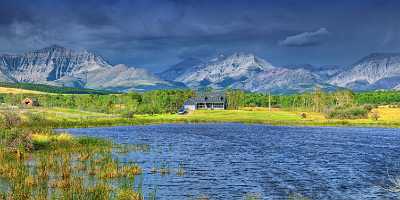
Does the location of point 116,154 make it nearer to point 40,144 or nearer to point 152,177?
point 40,144

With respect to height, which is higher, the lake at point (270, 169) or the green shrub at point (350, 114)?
the green shrub at point (350, 114)

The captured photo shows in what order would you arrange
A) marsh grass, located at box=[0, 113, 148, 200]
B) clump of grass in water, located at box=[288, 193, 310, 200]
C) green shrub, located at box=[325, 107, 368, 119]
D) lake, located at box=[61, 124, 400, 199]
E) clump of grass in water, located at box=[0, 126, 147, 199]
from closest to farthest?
marsh grass, located at box=[0, 113, 148, 200], clump of grass in water, located at box=[0, 126, 147, 199], clump of grass in water, located at box=[288, 193, 310, 200], lake, located at box=[61, 124, 400, 199], green shrub, located at box=[325, 107, 368, 119]

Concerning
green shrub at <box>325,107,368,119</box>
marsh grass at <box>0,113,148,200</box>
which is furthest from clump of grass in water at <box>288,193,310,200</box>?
green shrub at <box>325,107,368,119</box>

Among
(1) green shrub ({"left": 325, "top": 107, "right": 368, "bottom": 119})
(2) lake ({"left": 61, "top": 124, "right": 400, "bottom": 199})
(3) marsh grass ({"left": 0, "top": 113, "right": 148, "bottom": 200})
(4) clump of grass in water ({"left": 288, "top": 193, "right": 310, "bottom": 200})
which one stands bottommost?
(4) clump of grass in water ({"left": 288, "top": 193, "right": 310, "bottom": 200})

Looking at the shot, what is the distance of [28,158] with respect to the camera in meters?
54.7

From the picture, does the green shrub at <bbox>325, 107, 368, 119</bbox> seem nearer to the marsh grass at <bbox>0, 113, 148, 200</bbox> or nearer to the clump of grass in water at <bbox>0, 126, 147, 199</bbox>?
the marsh grass at <bbox>0, 113, 148, 200</bbox>

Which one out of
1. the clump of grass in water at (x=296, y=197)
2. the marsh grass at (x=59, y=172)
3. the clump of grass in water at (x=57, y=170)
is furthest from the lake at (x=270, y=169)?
the clump of grass in water at (x=57, y=170)

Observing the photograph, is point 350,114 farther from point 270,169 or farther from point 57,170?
point 57,170

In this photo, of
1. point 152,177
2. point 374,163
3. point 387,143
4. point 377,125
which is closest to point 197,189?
point 152,177

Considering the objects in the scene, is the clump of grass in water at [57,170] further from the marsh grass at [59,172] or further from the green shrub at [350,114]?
the green shrub at [350,114]

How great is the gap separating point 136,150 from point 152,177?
2403 centimetres

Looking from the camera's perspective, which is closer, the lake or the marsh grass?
the marsh grass

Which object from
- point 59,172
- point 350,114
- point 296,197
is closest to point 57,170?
point 59,172

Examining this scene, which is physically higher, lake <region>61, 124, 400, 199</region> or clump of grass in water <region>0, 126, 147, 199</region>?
clump of grass in water <region>0, 126, 147, 199</region>
